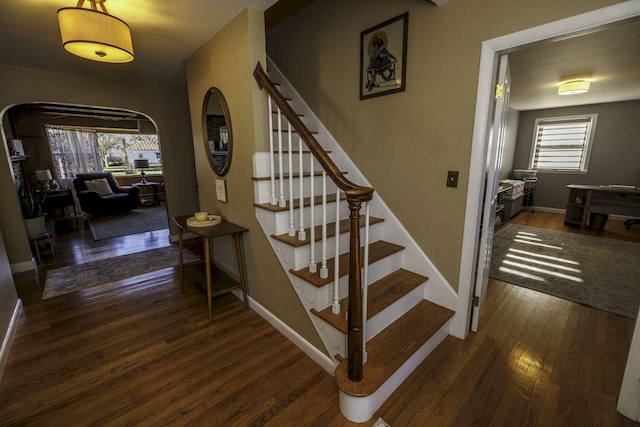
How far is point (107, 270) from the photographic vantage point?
10.1 ft

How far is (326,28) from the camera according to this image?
2475mm

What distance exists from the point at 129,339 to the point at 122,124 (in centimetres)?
719

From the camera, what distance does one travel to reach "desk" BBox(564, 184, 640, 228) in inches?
165

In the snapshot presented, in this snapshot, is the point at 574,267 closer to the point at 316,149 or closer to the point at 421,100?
the point at 421,100

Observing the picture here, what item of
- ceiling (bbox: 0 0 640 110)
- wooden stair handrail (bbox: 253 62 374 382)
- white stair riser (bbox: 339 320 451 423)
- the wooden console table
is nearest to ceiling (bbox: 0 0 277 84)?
ceiling (bbox: 0 0 640 110)

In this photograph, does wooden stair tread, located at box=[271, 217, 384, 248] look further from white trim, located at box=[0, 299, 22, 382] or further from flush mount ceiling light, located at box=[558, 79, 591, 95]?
flush mount ceiling light, located at box=[558, 79, 591, 95]

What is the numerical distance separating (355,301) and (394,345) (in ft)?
1.88

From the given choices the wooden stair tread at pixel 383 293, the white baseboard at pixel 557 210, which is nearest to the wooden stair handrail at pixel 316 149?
the wooden stair tread at pixel 383 293

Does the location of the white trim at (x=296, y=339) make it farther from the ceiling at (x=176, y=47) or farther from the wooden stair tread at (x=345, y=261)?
the ceiling at (x=176, y=47)

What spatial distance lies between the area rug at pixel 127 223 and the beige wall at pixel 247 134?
10.7 ft

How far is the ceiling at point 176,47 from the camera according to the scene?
5.84 ft

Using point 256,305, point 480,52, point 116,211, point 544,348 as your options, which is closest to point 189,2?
point 480,52

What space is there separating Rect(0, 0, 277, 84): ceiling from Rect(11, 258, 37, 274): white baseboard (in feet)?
7.17

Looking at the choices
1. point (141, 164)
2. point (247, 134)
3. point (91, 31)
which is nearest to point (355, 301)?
point (247, 134)
